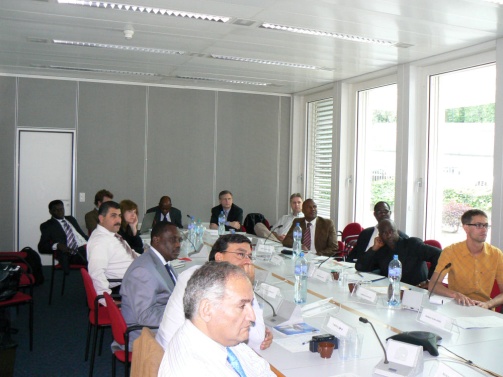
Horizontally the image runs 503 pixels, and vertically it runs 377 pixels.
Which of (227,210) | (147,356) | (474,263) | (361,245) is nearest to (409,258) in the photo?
(474,263)

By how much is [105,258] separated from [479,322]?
2.99m

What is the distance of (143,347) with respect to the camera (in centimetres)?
225

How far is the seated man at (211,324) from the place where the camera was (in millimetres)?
1662

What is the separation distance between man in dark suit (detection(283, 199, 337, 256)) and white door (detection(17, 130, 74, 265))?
432 centimetres

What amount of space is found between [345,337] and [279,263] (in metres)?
2.57

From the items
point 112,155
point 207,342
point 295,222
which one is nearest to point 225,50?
point 295,222

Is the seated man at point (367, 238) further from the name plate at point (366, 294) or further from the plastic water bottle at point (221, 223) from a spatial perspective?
the name plate at point (366, 294)

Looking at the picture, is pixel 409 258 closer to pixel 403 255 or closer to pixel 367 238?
pixel 403 255

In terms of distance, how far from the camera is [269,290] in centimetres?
367

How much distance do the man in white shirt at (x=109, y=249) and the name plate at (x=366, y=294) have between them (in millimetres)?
2106

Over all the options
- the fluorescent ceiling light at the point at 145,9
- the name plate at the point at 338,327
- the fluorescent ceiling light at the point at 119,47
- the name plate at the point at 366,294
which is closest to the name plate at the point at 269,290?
the name plate at the point at 366,294

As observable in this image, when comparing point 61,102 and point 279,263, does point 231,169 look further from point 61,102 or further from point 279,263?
point 279,263

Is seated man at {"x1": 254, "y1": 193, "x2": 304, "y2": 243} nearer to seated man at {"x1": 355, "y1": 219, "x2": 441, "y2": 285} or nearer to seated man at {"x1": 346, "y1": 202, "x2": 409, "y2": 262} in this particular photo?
seated man at {"x1": 346, "y1": 202, "x2": 409, "y2": 262}

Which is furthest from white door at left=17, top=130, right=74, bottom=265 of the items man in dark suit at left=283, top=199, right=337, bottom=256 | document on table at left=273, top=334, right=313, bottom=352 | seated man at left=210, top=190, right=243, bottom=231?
document on table at left=273, top=334, right=313, bottom=352
